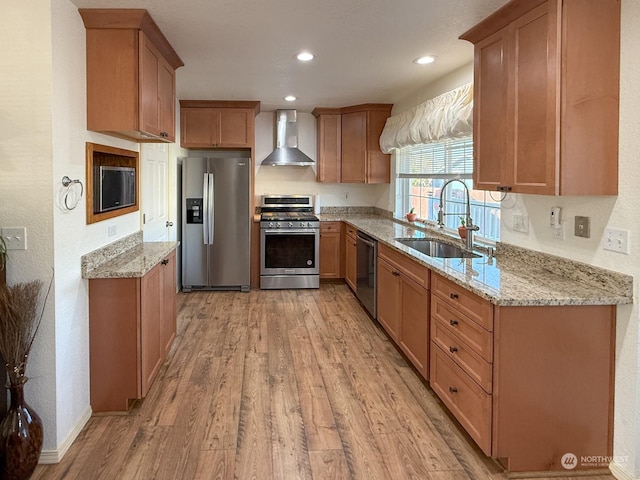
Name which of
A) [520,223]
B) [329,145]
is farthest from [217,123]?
[520,223]

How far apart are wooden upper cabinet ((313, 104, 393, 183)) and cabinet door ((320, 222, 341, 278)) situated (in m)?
0.68

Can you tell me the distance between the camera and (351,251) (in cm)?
639

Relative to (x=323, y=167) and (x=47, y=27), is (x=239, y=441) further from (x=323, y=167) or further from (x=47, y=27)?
(x=323, y=167)

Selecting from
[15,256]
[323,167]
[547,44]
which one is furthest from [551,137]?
[323,167]

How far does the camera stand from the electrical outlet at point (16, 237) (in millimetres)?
2502

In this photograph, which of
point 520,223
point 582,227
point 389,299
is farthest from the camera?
point 389,299

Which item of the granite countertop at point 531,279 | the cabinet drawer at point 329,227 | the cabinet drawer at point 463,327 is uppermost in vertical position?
the cabinet drawer at point 329,227

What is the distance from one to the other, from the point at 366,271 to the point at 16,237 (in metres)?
3.42

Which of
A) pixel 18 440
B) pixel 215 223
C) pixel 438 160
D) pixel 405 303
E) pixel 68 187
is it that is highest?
pixel 438 160

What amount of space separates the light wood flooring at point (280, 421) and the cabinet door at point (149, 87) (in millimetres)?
1727

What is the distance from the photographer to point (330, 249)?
6.89 m

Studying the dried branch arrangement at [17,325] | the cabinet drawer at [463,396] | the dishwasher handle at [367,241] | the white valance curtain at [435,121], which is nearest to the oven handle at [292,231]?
the dishwasher handle at [367,241]

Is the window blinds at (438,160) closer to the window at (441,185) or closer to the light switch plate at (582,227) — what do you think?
the window at (441,185)

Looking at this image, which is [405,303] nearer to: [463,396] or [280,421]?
[463,396]
